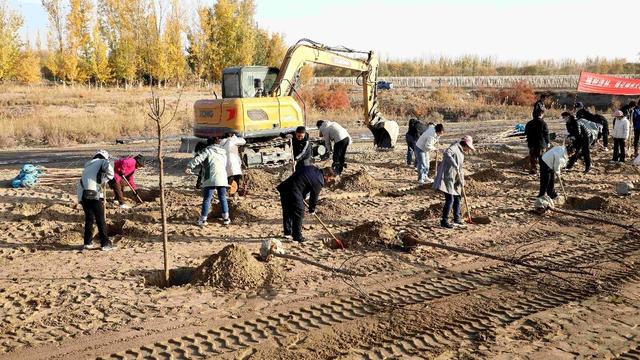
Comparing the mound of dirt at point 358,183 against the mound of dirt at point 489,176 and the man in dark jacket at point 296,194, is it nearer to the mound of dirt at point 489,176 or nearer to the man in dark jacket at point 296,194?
the mound of dirt at point 489,176

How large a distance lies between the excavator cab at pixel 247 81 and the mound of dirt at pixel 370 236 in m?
6.74

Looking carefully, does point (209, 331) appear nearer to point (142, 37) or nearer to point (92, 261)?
point (92, 261)

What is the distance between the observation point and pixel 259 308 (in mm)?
6605

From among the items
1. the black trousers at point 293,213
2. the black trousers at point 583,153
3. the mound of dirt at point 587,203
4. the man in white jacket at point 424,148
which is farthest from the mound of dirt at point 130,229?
the black trousers at point 583,153

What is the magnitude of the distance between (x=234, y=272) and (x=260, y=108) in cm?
767

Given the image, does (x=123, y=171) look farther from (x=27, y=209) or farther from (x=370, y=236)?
(x=370, y=236)

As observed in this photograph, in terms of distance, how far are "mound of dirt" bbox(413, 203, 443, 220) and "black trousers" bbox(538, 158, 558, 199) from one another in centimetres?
209

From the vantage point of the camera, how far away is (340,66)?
1677cm

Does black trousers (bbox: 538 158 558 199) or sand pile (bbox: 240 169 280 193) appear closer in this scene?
black trousers (bbox: 538 158 558 199)

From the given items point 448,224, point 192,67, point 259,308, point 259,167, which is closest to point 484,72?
point 192,67

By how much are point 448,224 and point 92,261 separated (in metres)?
5.33

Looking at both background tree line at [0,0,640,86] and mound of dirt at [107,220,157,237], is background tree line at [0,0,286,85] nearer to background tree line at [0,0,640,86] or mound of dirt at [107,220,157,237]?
background tree line at [0,0,640,86]

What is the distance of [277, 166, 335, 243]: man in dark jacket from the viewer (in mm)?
8883

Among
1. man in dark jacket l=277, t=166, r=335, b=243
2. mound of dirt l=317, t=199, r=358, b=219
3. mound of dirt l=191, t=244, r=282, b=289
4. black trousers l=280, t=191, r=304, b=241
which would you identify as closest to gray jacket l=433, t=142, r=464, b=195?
man in dark jacket l=277, t=166, r=335, b=243
